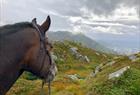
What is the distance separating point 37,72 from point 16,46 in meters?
0.89

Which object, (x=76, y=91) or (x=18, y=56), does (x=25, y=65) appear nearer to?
(x=18, y=56)

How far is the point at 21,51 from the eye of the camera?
8.59m

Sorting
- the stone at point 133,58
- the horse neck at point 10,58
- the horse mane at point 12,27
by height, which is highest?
the horse mane at point 12,27

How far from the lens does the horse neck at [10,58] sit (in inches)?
328

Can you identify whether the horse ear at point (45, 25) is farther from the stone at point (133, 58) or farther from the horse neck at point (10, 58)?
the stone at point (133, 58)

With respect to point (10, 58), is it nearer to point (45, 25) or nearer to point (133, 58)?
point (45, 25)

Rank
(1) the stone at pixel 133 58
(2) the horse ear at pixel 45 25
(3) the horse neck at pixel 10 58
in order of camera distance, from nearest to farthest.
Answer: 1. (3) the horse neck at pixel 10 58
2. (2) the horse ear at pixel 45 25
3. (1) the stone at pixel 133 58

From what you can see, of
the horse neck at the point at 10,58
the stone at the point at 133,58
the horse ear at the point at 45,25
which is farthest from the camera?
the stone at the point at 133,58

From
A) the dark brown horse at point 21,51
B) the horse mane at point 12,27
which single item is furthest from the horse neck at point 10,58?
the horse mane at point 12,27

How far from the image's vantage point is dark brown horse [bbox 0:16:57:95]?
8383mm

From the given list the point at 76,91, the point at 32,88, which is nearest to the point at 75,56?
the point at 32,88

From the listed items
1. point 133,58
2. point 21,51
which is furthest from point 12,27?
point 133,58

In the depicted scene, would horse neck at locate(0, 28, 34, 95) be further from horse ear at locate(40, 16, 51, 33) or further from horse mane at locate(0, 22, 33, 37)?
horse ear at locate(40, 16, 51, 33)

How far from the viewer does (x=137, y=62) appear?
27.6 meters
